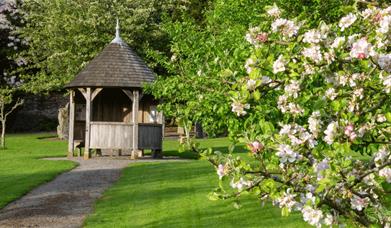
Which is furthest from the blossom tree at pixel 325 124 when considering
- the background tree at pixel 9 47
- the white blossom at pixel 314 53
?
the background tree at pixel 9 47

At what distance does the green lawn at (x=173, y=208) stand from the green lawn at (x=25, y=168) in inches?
91.5

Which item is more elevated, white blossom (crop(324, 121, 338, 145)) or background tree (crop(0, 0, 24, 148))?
background tree (crop(0, 0, 24, 148))

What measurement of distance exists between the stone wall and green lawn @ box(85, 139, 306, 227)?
33.6m

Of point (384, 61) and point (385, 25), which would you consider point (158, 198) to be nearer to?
point (384, 61)

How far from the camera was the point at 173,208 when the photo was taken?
43.0ft

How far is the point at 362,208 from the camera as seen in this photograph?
15.4 feet

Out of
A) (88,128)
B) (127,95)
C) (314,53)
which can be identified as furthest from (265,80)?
(127,95)

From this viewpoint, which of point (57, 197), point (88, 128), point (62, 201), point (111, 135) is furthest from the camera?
point (88, 128)

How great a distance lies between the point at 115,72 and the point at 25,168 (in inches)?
257

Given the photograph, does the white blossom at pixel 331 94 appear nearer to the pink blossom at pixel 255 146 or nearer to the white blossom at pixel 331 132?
the white blossom at pixel 331 132

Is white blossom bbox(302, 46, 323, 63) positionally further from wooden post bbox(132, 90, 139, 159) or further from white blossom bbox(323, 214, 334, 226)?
wooden post bbox(132, 90, 139, 159)

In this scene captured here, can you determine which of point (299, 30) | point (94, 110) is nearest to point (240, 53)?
point (299, 30)

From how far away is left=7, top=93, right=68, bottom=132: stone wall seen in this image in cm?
5056

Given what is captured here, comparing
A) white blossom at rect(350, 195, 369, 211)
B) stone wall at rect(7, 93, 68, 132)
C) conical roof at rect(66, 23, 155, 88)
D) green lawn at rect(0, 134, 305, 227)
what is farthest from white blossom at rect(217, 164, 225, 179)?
stone wall at rect(7, 93, 68, 132)
